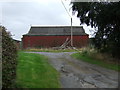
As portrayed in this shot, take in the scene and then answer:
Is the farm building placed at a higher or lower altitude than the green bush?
higher

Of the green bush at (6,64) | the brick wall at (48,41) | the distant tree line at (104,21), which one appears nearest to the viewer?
the green bush at (6,64)

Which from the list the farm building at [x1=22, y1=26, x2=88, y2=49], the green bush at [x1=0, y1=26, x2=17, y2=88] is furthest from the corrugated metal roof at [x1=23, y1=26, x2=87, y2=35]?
the green bush at [x1=0, y1=26, x2=17, y2=88]

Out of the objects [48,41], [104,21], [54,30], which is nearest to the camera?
[104,21]

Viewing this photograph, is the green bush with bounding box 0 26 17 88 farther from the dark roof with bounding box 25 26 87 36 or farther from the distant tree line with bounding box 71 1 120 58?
the dark roof with bounding box 25 26 87 36

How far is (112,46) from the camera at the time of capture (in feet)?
53.2

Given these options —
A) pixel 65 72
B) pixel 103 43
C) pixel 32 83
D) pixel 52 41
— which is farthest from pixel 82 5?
pixel 52 41

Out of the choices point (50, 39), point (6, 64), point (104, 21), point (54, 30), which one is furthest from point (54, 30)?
point (6, 64)

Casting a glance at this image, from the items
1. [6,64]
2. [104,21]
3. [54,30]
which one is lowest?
[6,64]

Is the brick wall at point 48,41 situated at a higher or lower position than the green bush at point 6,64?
higher

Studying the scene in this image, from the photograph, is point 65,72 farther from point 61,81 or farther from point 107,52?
point 107,52

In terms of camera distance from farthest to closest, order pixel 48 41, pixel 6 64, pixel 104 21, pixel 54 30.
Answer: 1. pixel 54 30
2. pixel 48 41
3. pixel 104 21
4. pixel 6 64

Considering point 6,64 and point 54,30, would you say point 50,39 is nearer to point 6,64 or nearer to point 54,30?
point 54,30

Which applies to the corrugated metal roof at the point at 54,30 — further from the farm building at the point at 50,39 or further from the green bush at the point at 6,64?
the green bush at the point at 6,64

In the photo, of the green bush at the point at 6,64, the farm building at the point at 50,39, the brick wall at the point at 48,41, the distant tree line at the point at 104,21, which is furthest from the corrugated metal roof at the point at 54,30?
the green bush at the point at 6,64
